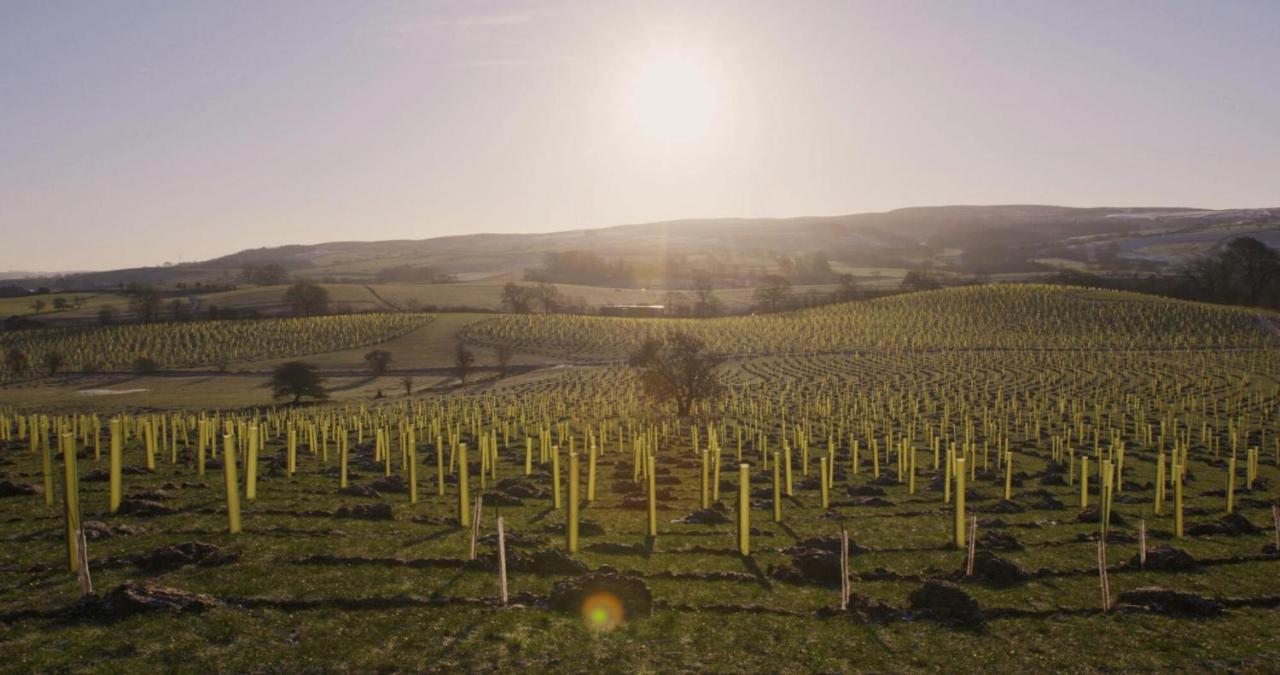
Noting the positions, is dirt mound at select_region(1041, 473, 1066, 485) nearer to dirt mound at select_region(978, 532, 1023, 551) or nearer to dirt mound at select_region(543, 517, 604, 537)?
dirt mound at select_region(978, 532, 1023, 551)

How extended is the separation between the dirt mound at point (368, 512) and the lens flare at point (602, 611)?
26.0 feet

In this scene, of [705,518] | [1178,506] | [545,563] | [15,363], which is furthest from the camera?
[15,363]

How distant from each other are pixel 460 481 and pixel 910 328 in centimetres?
8640

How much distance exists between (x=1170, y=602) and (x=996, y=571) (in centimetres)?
273

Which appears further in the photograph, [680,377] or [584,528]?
[680,377]

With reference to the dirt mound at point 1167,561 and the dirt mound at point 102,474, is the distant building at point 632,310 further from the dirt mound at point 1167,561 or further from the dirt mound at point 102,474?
the dirt mound at point 1167,561

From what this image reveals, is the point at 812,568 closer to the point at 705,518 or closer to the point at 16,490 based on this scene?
the point at 705,518

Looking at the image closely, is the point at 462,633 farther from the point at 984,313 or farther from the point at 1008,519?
the point at 984,313

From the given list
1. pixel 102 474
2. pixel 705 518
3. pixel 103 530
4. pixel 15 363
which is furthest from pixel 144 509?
pixel 15 363

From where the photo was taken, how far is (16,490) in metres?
20.7

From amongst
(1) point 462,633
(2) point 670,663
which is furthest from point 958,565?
(1) point 462,633

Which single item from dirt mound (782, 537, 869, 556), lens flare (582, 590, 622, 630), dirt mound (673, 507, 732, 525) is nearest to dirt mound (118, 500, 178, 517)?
lens flare (582, 590, 622, 630)

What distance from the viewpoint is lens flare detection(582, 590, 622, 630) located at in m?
12.4

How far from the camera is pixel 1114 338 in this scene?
8681 centimetres
